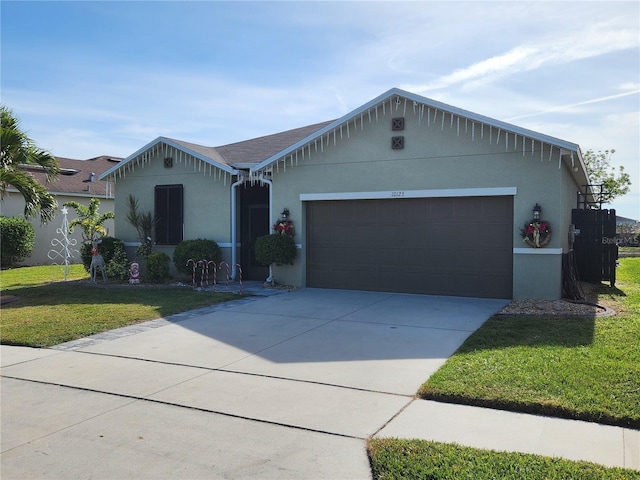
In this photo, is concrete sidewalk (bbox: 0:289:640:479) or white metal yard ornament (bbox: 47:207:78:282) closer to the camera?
concrete sidewalk (bbox: 0:289:640:479)

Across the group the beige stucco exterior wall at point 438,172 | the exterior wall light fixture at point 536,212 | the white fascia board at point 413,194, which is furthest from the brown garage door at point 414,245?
the exterior wall light fixture at point 536,212

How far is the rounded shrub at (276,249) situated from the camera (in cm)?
1356

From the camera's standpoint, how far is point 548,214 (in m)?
11.2

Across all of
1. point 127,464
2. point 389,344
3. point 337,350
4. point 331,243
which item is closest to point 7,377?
point 127,464

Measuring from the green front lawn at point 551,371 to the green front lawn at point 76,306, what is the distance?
5.84 m

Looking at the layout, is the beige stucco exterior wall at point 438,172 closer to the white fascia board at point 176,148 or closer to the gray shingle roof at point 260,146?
the white fascia board at point 176,148

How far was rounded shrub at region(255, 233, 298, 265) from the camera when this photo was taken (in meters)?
13.6

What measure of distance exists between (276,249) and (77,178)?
50.2 ft

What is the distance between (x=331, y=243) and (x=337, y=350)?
640 cm

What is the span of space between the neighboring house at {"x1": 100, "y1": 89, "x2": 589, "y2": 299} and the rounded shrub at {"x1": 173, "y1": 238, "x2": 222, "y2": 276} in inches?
16.6

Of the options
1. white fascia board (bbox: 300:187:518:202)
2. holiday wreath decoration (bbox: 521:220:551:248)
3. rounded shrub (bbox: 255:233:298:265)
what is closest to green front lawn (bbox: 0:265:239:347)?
rounded shrub (bbox: 255:233:298:265)

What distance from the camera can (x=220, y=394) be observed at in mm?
5816

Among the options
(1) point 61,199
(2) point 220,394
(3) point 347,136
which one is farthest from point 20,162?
(1) point 61,199

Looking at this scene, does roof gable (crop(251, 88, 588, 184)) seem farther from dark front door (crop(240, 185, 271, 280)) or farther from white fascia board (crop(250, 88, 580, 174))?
dark front door (crop(240, 185, 271, 280))
